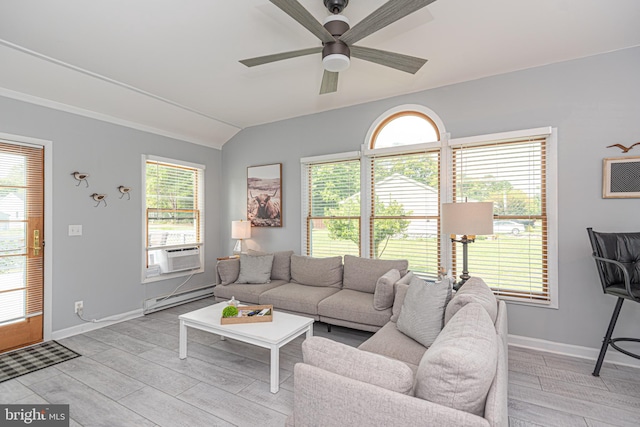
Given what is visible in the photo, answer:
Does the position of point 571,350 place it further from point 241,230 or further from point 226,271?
point 241,230

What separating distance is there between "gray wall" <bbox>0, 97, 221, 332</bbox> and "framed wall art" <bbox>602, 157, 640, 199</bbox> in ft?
17.1

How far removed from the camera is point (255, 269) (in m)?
4.11

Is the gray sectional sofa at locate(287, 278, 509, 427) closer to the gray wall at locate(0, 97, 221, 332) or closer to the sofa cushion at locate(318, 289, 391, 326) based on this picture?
the sofa cushion at locate(318, 289, 391, 326)

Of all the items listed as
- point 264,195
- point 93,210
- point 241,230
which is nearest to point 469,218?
point 264,195

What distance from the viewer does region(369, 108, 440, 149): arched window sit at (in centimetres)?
370

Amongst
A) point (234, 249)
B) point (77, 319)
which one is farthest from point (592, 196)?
point (77, 319)

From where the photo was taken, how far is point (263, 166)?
4.89 metres

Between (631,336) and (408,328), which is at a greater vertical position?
(408,328)

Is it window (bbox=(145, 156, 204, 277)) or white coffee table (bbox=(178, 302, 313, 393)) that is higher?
window (bbox=(145, 156, 204, 277))

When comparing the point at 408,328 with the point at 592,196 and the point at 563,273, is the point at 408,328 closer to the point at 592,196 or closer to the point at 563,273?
the point at 563,273

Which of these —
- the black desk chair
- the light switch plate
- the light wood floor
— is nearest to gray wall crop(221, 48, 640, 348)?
the black desk chair

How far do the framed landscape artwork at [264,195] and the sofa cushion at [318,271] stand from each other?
35.3 inches

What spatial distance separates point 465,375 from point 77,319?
4.19 meters

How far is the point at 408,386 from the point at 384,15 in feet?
6.23
